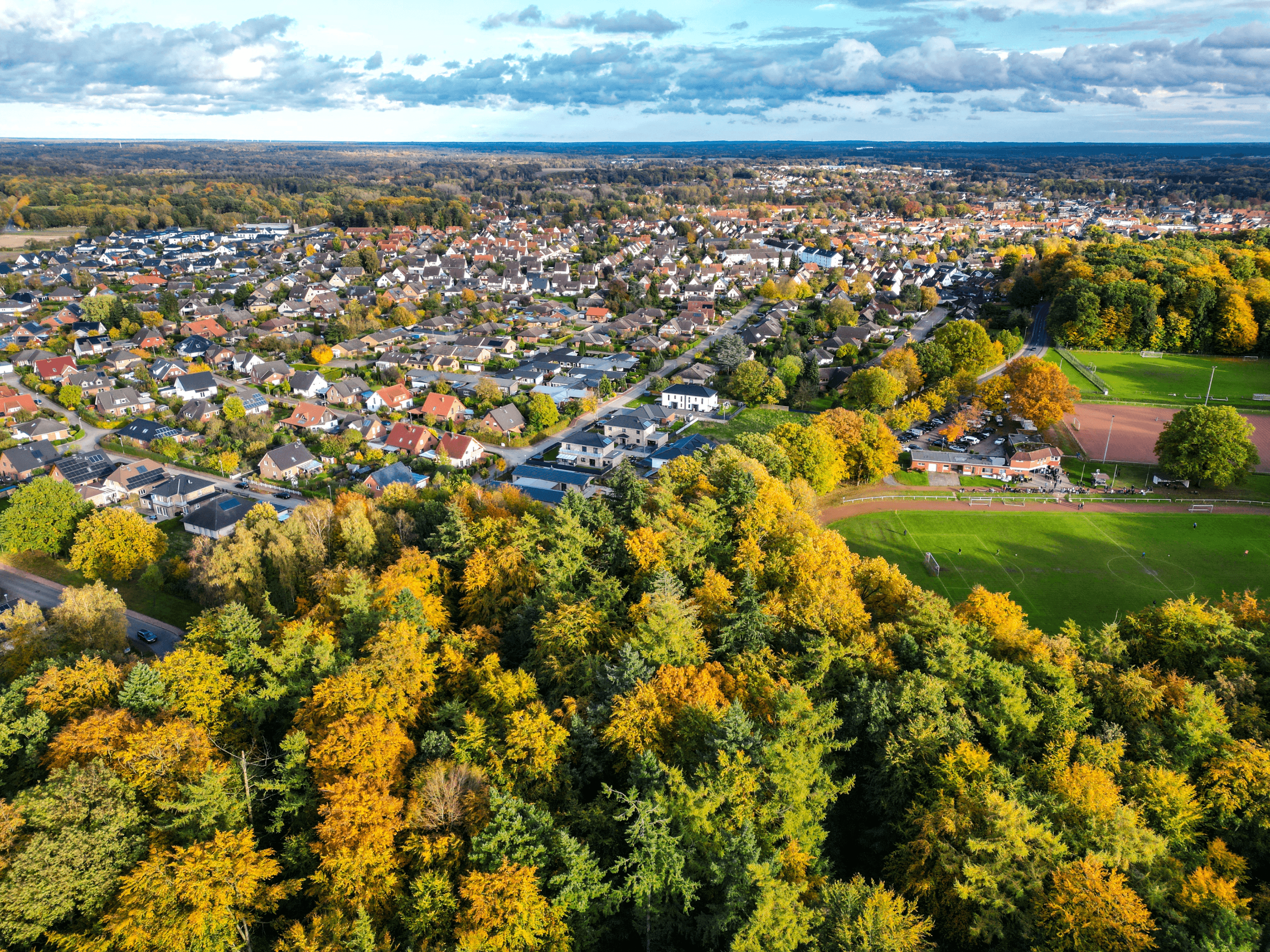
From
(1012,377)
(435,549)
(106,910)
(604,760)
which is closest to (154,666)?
(106,910)

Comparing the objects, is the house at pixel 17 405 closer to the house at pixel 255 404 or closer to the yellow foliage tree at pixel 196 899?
the house at pixel 255 404

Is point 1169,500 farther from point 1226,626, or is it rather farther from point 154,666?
point 154,666

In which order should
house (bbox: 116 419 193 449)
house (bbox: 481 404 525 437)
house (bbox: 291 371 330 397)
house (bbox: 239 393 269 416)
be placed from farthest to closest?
house (bbox: 291 371 330 397) < house (bbox: 239 393 269 416) < house (bbox: 481 404 525 437) < house (bbox: 116 419 193 449)

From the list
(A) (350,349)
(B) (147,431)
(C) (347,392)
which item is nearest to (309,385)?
(C) (347,392)

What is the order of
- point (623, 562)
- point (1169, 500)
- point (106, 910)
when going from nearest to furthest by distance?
point (106, 910) < point (623, 562) < point (1169, 500)

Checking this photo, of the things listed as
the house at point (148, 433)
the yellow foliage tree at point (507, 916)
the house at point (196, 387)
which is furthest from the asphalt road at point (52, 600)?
the house at point (196, 387)

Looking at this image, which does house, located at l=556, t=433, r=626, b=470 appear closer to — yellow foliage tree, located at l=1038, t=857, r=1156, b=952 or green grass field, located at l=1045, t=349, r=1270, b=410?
yellow foliage tree, located at l=1038, t=857, r=1156, b=952

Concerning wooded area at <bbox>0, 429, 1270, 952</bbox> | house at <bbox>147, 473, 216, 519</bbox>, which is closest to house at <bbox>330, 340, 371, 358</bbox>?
house at <bbox>147, 473, 216, 519</bbox>
